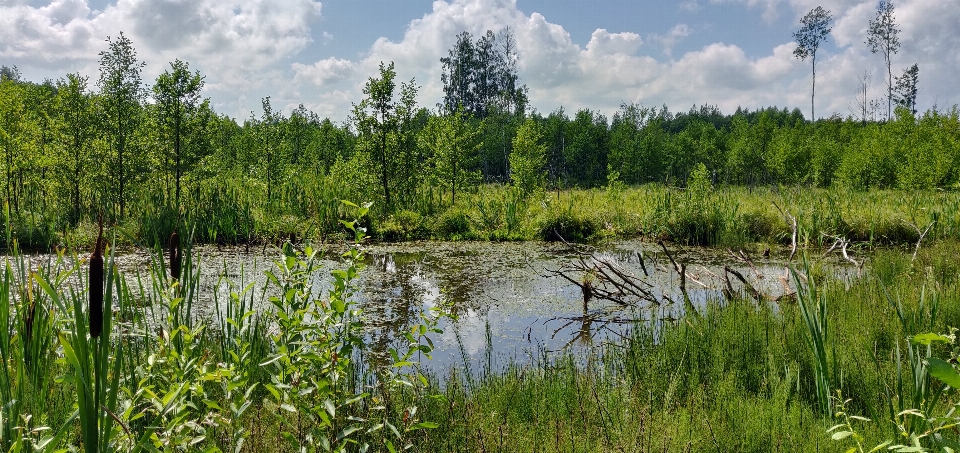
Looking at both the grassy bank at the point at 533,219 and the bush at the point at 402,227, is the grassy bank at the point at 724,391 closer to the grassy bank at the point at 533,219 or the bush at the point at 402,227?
the grassy bank at the point at 533,219

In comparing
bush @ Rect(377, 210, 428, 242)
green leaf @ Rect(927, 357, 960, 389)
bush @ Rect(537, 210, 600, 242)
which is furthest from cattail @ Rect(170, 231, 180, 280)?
Answer: bush @ Rect(537, 210, 600, 242)

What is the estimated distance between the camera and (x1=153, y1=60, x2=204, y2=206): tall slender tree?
11.8 m

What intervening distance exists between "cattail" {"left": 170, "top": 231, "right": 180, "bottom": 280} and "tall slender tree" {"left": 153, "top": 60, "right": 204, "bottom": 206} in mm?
11107

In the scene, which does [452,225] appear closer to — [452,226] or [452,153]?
[452,226]

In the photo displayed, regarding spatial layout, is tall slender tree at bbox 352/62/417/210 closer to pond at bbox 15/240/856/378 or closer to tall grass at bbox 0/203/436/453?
pond at bbox 15/240/856/378

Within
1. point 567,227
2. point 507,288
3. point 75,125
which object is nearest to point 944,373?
point 507,288

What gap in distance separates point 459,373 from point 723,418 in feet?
6.91

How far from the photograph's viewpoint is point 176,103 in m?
12.0

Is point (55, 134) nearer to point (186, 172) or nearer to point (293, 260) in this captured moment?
point (186, 172)

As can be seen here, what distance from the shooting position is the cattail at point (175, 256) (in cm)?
181

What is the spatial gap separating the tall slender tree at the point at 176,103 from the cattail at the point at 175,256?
36.4 feet

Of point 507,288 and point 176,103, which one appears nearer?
point 507,288

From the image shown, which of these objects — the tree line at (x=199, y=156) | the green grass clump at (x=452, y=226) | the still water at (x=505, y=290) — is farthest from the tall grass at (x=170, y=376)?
the green grass clump at (x=452, y=226)

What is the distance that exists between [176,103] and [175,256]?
11.7 m
